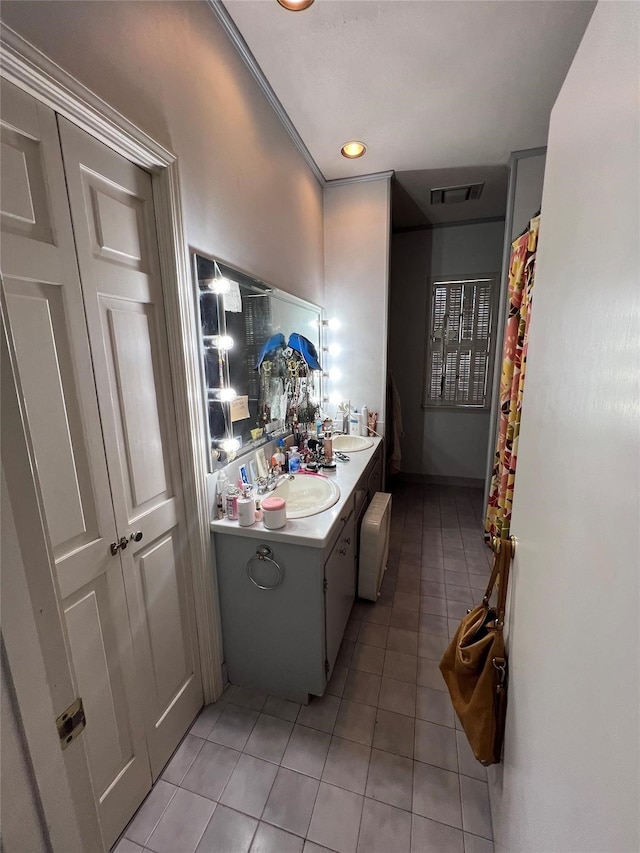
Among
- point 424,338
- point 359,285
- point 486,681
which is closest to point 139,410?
point 486,681

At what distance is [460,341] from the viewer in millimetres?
3678

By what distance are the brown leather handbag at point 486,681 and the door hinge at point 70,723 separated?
92 centimetres

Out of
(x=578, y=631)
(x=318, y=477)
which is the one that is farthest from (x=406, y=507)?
(x=578, y=631)

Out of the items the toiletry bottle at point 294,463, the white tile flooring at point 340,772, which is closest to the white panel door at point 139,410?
the white tile flooring at point 340,772

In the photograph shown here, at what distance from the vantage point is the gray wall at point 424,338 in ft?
11.4

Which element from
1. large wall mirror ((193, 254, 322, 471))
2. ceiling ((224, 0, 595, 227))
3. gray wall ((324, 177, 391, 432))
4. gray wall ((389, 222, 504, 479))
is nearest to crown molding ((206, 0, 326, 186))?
ceiling ((224, 0, 595, 227))

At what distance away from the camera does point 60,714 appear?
515 mm

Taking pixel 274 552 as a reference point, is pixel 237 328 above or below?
above

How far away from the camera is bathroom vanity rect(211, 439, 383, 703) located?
1.36 m

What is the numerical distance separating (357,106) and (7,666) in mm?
2536

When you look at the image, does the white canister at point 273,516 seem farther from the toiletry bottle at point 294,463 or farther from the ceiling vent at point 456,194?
the ceiling vent at point 456,194

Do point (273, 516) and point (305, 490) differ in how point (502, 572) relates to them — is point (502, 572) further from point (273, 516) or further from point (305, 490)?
point (305, 490)

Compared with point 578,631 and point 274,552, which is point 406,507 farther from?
point 578,631

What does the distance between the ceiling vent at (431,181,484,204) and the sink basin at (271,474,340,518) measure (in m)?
2.56
